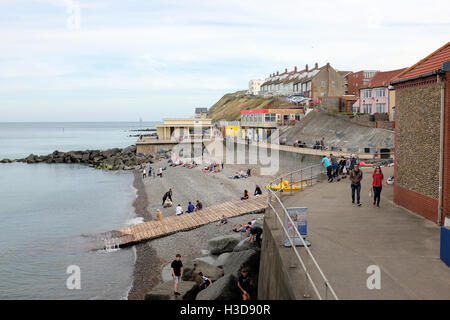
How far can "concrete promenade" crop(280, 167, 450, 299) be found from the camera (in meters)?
6.72

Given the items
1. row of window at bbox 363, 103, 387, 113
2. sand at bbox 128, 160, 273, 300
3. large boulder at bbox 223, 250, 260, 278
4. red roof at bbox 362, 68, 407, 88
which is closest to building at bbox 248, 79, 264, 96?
red roof at bbox 362, 68, 407, 88

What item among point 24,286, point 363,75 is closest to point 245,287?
point 24,286

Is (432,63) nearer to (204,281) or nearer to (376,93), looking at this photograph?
(204,281)

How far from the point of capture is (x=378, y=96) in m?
51.9

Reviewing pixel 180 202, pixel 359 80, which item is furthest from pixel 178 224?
pixel 359 80

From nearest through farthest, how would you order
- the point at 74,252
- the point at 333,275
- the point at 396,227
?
1. the point at 333,275
2. the point at 396,227
3. the point at 74,252

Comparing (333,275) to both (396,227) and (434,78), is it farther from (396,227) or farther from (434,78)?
(434,78)

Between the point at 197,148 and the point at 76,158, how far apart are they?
2384cm

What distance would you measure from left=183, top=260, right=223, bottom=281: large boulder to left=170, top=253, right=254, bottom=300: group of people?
0.22 m

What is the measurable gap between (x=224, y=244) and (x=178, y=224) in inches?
225

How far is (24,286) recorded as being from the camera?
55.9ft

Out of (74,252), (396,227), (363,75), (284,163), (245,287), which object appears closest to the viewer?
(245,287)

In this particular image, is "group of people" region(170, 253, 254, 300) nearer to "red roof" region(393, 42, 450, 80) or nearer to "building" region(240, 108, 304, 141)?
"red roof" region(393, 42, 450, 80)
